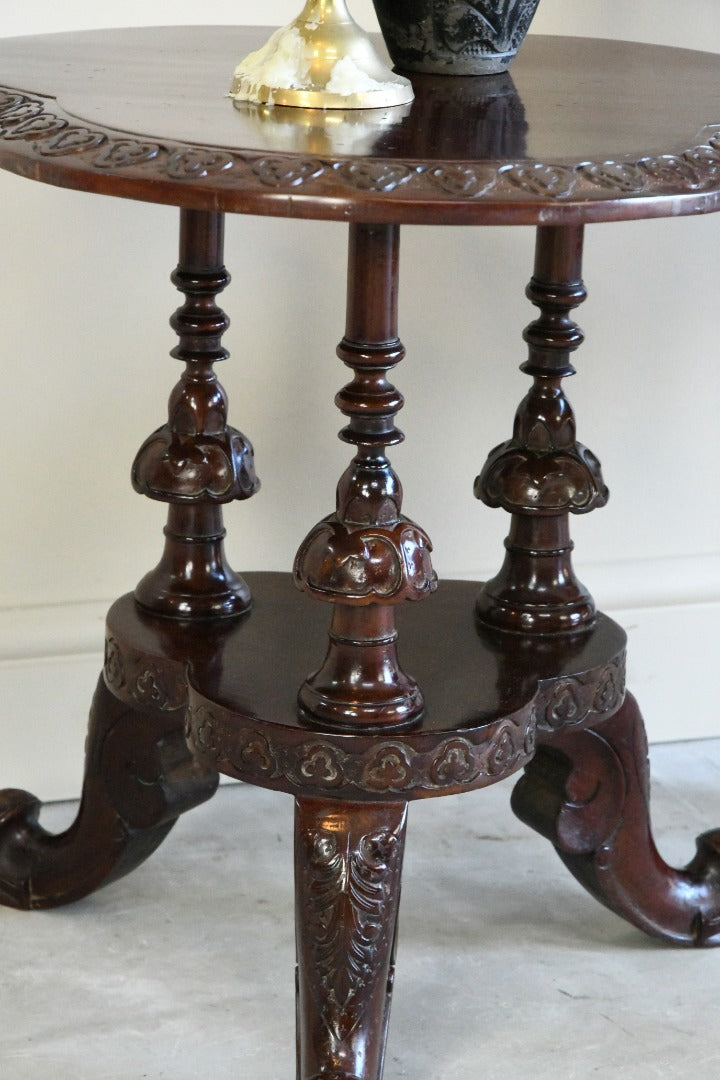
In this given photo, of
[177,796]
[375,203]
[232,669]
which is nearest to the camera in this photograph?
[375,203]

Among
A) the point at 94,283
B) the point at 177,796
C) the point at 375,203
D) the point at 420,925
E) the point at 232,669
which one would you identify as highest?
the point at 375,203

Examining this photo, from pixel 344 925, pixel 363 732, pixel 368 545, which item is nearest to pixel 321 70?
pixel 368 545

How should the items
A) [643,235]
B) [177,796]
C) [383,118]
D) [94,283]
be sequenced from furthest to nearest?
1. [643,235]
2. [94,283]
3. [177,796]
4. [383,118]

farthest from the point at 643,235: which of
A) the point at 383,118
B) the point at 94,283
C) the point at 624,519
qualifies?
the point at 383,118

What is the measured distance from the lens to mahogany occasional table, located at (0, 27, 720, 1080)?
714 millimetres

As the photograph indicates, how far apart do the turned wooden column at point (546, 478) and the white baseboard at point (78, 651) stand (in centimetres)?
42

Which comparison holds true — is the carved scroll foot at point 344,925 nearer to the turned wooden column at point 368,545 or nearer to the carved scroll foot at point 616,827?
the turned wooden column at point 368,545

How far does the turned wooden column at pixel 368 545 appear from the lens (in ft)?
2.75

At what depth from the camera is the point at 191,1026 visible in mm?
1057

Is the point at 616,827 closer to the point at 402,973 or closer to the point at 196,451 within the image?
the point at 402,973

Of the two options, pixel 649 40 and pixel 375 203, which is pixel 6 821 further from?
pixel 649 40

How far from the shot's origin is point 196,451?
105cm

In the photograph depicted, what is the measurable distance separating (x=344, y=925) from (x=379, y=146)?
0.47 metres

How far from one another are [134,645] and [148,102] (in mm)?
374
